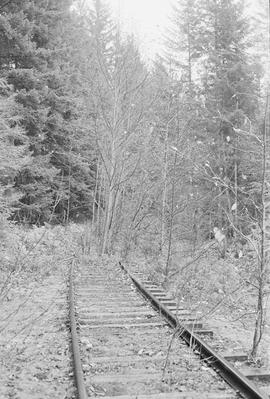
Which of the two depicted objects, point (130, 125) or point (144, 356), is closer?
point (144, 356)

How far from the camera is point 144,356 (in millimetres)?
5559

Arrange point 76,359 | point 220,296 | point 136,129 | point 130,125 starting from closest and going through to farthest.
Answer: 1. point 76,359
2. point 220,296
3. point 130,125
4. point 136,129

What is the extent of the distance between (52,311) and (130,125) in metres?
9.80

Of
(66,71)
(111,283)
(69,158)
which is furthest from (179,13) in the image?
(111,283)

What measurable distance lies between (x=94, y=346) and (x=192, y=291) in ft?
17.0

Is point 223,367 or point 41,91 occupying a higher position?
point 41,91

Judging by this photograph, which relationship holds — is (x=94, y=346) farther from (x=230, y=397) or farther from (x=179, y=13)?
(x=179, y=13)

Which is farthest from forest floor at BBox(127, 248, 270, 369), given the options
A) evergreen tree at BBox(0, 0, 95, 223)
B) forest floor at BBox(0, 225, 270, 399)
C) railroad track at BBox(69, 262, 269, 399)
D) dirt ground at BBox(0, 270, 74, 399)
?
evergreen tree at BBox(0, 0, 95, 223)

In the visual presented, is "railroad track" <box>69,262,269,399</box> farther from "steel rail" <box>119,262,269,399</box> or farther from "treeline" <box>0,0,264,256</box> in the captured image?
"treeline" <box>0,0,264,256</box>

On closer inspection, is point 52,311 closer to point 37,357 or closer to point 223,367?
point 37,357

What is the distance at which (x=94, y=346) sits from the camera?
5957 mm

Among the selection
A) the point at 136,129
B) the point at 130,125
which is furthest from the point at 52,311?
the point at 136,129

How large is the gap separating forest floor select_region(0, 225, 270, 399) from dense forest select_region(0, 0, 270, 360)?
2.24ft

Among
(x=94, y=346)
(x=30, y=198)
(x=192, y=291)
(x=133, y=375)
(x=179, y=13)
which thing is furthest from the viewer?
(x=179, y=13)
